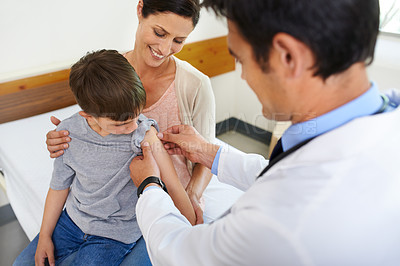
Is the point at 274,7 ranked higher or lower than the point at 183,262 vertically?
higher

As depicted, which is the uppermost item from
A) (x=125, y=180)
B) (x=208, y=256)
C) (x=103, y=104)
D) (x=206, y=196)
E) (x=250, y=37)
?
(x=250, y=37)

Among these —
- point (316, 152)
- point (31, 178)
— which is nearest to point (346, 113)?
point (316, 152)

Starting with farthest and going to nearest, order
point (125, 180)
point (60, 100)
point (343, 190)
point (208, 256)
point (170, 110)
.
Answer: point (60, 100)
point (170, 110)
point (125, 180)
point (208, 256)
point (343, 190)

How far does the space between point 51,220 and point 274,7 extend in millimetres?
1178

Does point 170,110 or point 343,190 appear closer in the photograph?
point 343,190

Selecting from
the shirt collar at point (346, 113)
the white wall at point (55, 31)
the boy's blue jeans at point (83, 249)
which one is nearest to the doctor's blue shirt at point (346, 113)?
the shirt collar at point (346, 113)

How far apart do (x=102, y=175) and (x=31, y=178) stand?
2.33 feet

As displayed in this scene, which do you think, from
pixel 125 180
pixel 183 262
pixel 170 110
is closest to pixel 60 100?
pixel 170 110

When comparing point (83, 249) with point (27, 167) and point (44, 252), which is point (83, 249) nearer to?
point (44, 252)

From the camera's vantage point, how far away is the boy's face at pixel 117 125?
47.0 inches

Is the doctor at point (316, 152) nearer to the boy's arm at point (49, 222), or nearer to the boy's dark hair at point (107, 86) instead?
the boy's dark hair at point (107, 86)

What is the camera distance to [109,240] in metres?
1.29

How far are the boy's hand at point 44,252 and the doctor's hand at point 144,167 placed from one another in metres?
0.45

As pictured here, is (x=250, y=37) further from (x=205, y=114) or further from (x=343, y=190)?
(x=205, y=114)
